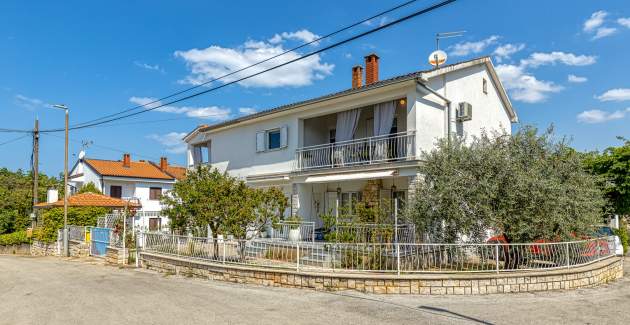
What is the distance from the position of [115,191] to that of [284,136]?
28987mm

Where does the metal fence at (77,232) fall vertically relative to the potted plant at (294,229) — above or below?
below

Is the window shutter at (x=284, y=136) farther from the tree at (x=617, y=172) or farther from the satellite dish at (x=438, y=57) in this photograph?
the tree at (x=617, y=172)

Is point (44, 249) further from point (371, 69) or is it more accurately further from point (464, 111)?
point (464, 111)

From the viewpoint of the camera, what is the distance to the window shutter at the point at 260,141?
21.0 m

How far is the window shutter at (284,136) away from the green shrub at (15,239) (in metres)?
19.6

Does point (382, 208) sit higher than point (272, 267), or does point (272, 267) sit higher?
point (382, 208)

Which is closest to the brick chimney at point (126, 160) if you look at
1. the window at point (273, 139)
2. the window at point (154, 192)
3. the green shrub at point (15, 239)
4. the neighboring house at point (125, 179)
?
the neighboring house at point (125, 179)

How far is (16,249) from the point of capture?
2866 centimetres

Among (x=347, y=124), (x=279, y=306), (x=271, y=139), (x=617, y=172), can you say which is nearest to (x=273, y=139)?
(x=271, y=139)

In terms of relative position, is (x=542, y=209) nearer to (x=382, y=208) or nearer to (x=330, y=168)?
(x=382, y=208)

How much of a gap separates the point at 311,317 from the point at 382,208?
5.95 metres


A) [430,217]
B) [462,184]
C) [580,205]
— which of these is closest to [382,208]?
[430,217]

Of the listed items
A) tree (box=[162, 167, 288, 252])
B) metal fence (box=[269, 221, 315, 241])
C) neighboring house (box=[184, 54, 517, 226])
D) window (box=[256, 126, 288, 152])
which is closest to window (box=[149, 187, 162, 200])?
neighboring house (box=[184, 54, 517, 226])

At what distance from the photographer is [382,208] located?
13.4 meters
